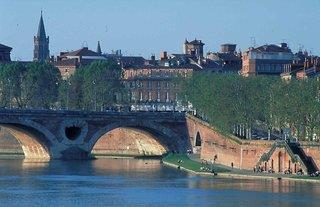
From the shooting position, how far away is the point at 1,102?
438 feet

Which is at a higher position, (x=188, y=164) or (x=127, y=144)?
(x=127, y=144)

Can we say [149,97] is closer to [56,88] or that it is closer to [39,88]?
[56,88]

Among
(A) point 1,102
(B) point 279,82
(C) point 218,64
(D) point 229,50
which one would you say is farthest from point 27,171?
(D) point 229,50

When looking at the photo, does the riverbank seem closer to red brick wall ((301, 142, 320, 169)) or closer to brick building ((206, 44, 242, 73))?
red brick wall ((301, 142, 320, 169))

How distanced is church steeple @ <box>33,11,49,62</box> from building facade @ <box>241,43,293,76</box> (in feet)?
166

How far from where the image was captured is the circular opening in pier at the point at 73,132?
360ft

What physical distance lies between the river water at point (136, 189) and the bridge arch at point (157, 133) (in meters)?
10.5

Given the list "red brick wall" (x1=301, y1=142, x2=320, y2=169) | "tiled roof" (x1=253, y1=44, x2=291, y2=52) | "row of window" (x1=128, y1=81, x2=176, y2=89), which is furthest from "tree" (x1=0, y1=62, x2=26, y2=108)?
"red brick wall" (x1=301, y1=142, x2=320, y2=169)

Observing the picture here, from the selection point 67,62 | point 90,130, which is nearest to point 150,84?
point 67,62

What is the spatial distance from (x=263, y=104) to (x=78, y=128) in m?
16.9

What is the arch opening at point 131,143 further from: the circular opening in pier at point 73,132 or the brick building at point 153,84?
the brick building at point 153,84

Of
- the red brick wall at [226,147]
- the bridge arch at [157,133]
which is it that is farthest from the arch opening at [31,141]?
the red brick wall at [226,147]

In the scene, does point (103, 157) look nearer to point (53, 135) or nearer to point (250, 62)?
point (53, 135)

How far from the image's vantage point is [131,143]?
120312mm
